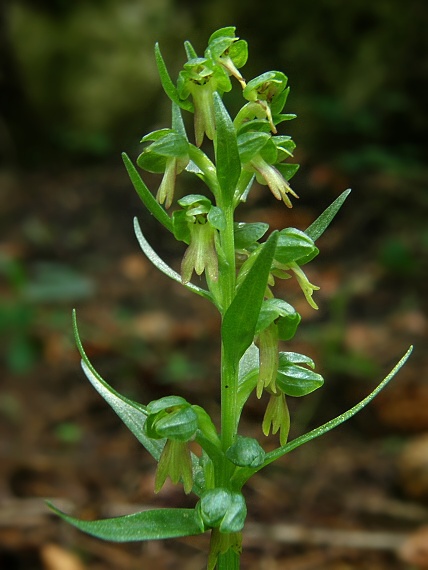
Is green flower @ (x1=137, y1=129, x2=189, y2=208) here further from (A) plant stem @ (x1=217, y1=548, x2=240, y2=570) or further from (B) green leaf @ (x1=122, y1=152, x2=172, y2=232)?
(A) plant stem @ (x1=217, y1=548, x2=240, y2=570)

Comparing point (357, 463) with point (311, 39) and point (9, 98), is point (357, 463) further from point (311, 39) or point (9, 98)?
point (9, 98)

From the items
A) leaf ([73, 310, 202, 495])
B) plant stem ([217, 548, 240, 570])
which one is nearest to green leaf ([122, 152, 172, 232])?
leaf ([73, 310, 202, 495])

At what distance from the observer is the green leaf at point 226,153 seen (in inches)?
60.9

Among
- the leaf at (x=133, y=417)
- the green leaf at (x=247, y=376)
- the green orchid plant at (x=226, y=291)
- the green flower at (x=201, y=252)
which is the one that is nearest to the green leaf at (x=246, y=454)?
the green orchid plant at (x=226, y=291)

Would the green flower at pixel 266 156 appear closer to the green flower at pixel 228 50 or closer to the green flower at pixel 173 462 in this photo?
the green flower at pixel 228 50

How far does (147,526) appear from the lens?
1.57 metres

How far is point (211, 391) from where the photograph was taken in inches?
200

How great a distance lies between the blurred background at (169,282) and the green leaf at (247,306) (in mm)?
2068

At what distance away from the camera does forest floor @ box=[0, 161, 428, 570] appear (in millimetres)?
3500

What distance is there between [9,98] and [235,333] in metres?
10.3

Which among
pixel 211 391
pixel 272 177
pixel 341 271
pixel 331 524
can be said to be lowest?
pixel 341 271

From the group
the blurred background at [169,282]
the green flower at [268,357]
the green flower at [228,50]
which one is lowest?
the blurred background at [169,282]

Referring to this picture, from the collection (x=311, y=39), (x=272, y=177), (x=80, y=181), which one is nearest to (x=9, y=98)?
(x=80, y=181)

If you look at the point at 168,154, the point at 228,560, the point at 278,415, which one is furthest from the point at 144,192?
the point at 228,560
